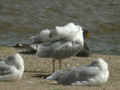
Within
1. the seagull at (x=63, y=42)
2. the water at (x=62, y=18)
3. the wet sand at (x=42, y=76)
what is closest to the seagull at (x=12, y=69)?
the wet sand at (x=42, y=76)

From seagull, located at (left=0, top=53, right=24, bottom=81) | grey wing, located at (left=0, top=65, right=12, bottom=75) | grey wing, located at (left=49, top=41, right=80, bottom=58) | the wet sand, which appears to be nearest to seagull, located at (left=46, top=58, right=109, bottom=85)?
the wet sand

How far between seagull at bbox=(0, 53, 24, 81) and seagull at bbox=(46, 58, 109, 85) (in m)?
0.68

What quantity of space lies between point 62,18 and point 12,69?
14645 millimetres

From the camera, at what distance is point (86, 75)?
888cm

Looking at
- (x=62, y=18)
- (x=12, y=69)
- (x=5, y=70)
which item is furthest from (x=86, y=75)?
(x=62, y=18)

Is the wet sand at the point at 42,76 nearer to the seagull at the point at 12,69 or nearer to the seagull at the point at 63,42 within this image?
the seagull at the point at 12,69

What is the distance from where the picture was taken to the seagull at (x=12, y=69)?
927cm

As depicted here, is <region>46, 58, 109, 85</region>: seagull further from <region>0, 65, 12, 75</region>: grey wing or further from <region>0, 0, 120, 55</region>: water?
<region>0, 0, 120, 55</region>: water

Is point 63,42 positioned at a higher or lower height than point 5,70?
higher

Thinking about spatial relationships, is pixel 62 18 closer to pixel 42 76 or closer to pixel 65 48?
pixel 65 48

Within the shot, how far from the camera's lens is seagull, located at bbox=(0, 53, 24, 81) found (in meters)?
9.27

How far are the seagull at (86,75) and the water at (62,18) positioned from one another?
727 centimetres

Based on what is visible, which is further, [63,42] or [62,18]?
[62,18]

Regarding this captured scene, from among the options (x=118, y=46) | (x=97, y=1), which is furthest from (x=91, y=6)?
(x=118, y=46)
